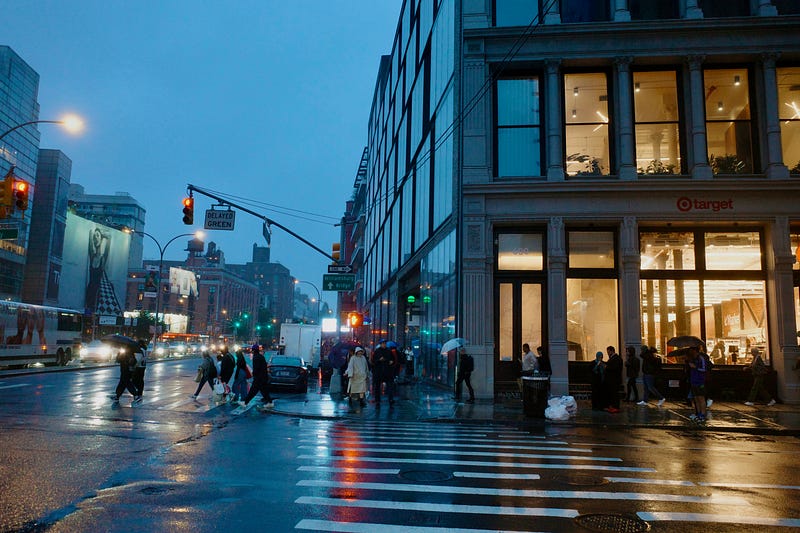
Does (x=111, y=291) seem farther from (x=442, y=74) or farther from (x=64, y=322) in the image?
(x=442, y=74)

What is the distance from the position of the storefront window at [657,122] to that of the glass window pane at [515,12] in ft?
14.8

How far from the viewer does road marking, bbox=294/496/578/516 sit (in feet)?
20.7

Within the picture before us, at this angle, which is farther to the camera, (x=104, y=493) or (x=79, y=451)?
(x=79, y=451)

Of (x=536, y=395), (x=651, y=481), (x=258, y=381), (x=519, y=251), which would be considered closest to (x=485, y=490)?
(x=651, y=481)

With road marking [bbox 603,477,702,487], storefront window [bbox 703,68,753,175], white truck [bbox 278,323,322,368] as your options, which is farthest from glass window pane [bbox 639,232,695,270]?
white truck [bbox 278,323,322,368]

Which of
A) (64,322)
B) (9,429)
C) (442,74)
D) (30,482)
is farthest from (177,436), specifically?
(64,322)

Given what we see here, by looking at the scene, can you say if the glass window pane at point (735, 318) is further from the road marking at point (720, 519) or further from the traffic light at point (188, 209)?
the traffic light at point (188, 209)

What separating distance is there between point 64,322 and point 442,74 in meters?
29.6

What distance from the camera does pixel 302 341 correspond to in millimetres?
35875

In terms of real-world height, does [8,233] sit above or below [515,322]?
above

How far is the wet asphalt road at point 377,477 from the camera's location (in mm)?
6027

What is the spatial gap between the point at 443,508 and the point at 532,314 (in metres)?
15.2

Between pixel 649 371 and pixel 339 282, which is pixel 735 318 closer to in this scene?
pixel 649 371

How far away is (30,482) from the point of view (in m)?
7.35
